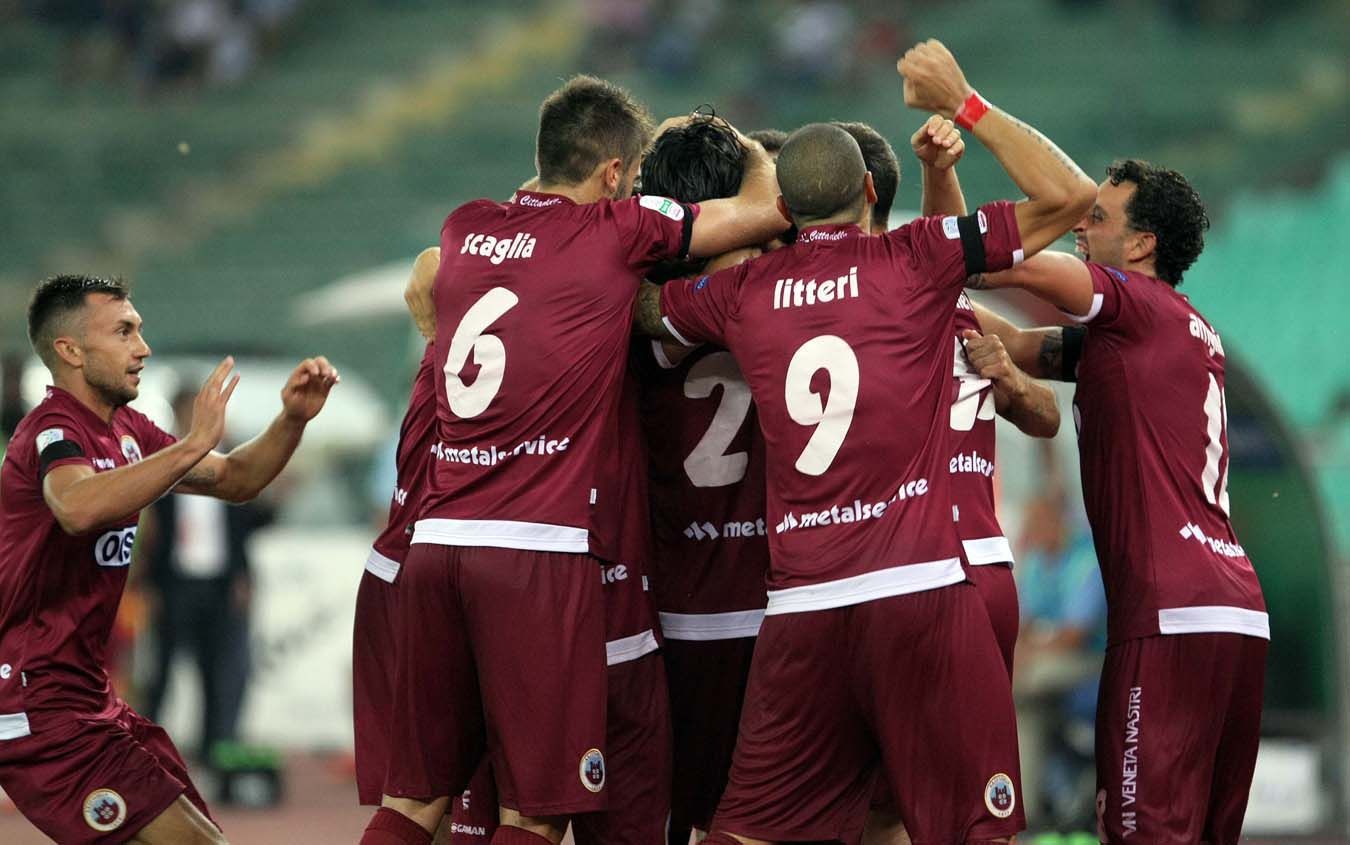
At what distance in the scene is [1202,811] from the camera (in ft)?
17.3

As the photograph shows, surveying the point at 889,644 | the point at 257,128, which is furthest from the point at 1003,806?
the point at 257,128

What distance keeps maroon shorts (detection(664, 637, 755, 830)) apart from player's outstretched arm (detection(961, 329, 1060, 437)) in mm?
1159

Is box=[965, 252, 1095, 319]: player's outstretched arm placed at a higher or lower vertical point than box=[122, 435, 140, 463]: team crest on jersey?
higher

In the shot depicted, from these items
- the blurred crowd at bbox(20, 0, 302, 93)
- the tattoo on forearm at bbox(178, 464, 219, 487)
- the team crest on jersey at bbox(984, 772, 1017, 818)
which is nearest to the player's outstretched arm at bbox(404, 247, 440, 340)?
the tattoo on forearm at bbox(178, 464, 219, 487)

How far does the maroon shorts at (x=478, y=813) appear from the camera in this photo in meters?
5.67

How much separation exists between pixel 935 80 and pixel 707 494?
1.56 meters

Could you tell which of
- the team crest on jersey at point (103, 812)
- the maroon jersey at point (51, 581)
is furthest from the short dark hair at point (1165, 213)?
the team crest on jersey at point (103, 812)

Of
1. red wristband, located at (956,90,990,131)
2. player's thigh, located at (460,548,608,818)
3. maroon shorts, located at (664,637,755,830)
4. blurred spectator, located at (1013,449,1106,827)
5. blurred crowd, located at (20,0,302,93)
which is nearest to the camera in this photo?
player's thigh, located at (460,548,608,818)

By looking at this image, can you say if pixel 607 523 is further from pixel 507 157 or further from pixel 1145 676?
pixel 507 157

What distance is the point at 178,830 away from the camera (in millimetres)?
5414

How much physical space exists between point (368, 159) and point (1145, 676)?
17379mm

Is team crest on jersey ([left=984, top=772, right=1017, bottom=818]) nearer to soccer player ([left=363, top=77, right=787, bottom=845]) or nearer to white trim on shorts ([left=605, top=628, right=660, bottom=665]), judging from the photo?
soccer player ([left=363, top=77, right=787, bottom=845])

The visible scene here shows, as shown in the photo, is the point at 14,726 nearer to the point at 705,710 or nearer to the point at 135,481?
the point at 135,481

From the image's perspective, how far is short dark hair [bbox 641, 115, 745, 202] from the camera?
559 cm
